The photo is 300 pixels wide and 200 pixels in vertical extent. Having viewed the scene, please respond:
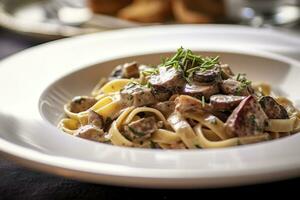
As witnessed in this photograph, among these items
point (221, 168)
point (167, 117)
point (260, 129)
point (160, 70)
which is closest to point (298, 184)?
point (260, 129)

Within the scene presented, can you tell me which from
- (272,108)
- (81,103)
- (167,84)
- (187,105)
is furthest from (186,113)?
(81,103)

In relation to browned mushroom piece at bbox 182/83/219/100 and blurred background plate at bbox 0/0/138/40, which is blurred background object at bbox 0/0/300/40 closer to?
blurred background plate at bbox 0/0/138/40

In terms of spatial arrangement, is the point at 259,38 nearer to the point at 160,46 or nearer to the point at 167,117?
the point at 160,46

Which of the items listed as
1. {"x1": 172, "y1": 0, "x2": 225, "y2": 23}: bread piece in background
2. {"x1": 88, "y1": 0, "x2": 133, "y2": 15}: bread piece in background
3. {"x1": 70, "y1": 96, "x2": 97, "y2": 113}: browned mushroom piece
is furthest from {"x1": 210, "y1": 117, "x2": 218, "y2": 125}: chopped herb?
{"x1": 88, "y1": 0, "x2": 133, "y2": 15}: bread piece in background

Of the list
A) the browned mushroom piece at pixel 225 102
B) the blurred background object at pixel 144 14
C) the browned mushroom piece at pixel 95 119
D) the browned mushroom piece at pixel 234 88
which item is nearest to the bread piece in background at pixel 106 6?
the blurred background object at pixel 144 14

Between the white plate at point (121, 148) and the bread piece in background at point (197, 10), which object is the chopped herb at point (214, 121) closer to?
the white plate at point (121, 148)

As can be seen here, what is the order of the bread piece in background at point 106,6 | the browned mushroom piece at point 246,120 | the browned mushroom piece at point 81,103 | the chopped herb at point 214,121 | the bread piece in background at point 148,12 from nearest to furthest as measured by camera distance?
1. the browned mushroom piece at point 246,120
2. the chopped herb at point 214,121
3. the browned mushroom piece at point 81,103
4. the bread piece in background at point 148,12
5. the bread piece in background at point 106,6

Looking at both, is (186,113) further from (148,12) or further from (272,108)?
(148,12)
